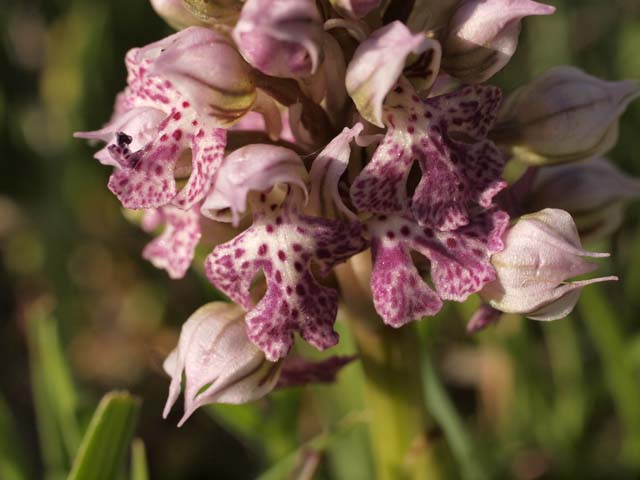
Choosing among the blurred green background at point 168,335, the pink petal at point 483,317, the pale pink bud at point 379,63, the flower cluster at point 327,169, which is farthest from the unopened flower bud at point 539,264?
the blurred green background at point 168,335

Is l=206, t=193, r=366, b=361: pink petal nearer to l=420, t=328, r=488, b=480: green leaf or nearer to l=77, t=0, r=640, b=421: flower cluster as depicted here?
l=77, t=0, r=640, b=421: flower cluster

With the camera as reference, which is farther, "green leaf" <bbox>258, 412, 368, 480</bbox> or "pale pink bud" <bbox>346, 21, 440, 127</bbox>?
"green leaf" <bbox>258, 412, 368, 480</bbox>

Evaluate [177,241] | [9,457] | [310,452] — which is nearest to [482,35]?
[177,241]

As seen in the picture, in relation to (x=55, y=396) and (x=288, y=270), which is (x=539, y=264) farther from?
(x=55, y=396)

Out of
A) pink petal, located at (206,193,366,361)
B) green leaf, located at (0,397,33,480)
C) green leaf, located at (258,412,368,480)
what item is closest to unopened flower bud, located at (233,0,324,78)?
pink petal, located at (206,193,366,361)

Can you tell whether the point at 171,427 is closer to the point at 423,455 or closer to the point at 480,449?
the point at 480,449

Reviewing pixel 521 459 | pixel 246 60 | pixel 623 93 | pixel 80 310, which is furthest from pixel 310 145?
pixel 80 310
